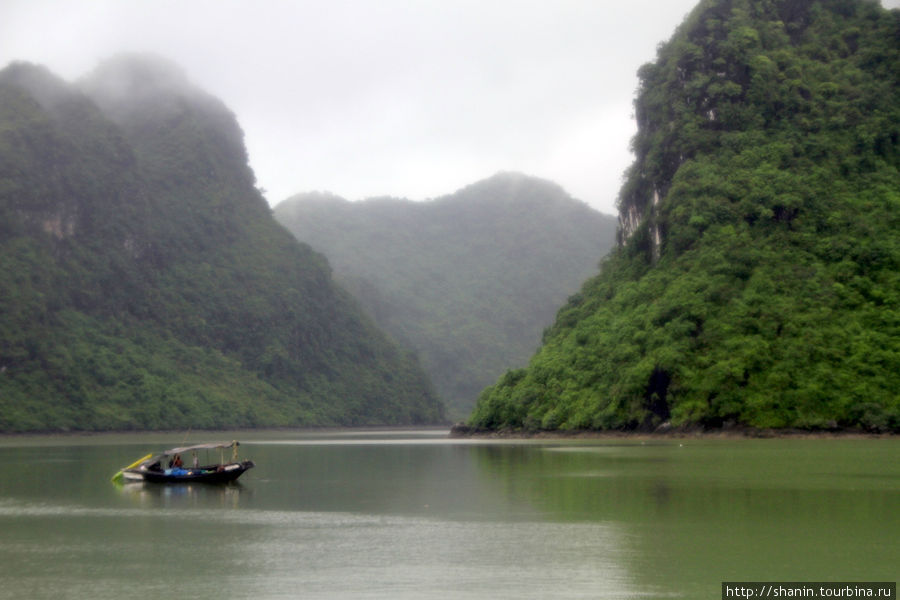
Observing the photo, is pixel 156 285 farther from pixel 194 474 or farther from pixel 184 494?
pixel 184 494

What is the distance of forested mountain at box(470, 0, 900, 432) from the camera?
65.6m

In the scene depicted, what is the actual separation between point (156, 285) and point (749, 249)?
99408 millimetres

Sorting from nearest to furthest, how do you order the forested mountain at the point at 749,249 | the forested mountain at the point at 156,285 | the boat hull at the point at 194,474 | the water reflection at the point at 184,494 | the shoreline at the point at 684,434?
the water reflection at the point at 184,494
the boat hull at the point at 194,474
the shoreline at the point at 684,434
the forested mountain at the point at 749,249
the forested mountain at the point at 156,285

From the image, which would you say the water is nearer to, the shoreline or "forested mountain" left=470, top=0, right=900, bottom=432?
the shoreline

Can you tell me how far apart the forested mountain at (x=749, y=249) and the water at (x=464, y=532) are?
2357cm

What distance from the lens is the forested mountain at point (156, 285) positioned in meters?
121

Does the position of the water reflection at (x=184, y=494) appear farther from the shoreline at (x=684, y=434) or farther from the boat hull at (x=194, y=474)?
the shoreline at (x=684, y=434)

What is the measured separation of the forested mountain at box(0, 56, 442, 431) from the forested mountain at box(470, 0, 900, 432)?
57080mm

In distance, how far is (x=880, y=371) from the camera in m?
63.2

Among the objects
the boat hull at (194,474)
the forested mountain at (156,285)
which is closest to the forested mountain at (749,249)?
the boat hull at (194,474)

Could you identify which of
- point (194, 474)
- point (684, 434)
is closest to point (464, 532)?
point (194, 474)

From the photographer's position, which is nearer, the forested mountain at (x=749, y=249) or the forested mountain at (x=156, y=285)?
the forested mountain at (x=749, y=249)

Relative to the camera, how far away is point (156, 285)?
150 metres

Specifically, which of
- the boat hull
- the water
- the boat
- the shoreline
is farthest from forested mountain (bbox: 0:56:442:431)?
the water
